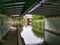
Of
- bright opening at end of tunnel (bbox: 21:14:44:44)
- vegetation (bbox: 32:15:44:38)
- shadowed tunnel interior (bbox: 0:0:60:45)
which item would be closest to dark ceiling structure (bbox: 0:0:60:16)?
shadowed tunnel interior (bbox: 0:0:60:45)

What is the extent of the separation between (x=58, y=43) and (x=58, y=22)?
1.04 m

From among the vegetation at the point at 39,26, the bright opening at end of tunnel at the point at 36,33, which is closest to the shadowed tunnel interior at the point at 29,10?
the bright opening at end of tunnel at the point at 36,33

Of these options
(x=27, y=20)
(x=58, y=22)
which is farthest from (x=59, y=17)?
(x=27, y=20)

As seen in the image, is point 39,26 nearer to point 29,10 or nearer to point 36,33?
point 36,33

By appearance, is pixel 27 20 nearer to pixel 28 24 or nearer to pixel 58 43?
pixel 28 24

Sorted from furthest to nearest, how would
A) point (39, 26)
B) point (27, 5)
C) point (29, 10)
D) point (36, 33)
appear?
point (36, 33)
point (39, 26)
point (29, 10)
point (27, 5)

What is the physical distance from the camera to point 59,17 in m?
8.33

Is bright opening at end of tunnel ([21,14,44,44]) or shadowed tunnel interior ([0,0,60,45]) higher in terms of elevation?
shadowed tunnel interior ([0,0,60,45])

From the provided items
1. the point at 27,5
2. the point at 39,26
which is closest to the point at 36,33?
the point at 39,26

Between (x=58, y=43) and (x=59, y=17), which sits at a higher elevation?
(x=59, y=17)

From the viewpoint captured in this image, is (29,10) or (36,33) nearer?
(29,10)

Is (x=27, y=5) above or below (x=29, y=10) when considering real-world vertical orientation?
above

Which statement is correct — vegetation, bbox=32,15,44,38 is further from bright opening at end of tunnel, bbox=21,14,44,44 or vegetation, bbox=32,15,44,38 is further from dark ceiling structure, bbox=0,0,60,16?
dark ceiling structure, bbox=0,0,60,16

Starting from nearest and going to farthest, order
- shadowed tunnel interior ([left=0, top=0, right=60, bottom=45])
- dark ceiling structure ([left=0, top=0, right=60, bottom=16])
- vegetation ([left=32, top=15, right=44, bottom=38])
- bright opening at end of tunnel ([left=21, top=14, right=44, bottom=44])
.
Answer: dark ceiling structure ([left=0, top=0, right=60, bottom=16]) → shadowed tunnel interior ([left=0, top=0, right=60, bottom=45]) → bright opening at end of tunnel ([left=21, top=14, right=44, bottom=44]) → vegetation ([left=32, top=15, right=44, bottom=38])
